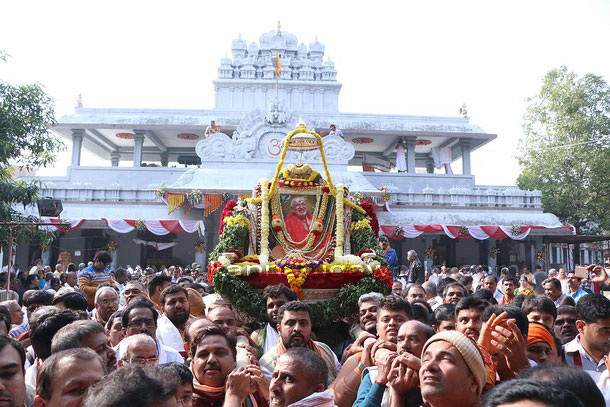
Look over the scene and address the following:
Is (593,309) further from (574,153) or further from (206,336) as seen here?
(574,153)

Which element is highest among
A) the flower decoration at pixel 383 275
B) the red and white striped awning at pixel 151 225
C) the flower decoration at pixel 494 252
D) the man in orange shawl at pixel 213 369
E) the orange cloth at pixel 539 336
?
the red and white striped awning at pixel 151 225

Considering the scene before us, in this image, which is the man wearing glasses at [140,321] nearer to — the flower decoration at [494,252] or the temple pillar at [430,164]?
the flower decoration at [494,252]

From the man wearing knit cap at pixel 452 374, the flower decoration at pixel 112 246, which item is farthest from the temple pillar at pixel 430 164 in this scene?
the man wearing knit cap at pixel 452 374

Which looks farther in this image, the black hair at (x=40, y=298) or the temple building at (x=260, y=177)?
the temple building at (x=260, y=177)

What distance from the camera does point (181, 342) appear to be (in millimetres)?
5133

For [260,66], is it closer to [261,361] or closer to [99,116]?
[99,116]

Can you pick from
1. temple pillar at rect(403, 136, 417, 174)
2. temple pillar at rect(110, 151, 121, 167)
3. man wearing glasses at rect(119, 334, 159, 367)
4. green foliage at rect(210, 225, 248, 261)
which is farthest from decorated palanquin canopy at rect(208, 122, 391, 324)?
temple pillar at rect(110, 151, 121, 167)

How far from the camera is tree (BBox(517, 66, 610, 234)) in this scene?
91.2ft

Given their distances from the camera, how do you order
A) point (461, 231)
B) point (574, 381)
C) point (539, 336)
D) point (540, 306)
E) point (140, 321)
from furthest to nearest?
point (461, 231) < point (540, 306) < point (140, 321) < point (539, 336) < point (574, 381)

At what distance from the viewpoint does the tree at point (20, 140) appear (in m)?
10.4

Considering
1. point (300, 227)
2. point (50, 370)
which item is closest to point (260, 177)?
point (300, 227)

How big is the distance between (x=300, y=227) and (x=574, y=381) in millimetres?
6796

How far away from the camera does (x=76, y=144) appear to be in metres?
27.8

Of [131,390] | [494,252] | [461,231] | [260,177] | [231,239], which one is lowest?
[131,390]
